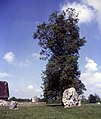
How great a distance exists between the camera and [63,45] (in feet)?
201

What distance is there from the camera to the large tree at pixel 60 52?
2333 inches

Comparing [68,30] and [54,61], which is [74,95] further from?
[68,30]

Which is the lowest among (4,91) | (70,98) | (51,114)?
(51,114)

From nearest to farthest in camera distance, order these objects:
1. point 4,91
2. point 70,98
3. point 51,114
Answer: point 51,114, point 70,98, point 4,91

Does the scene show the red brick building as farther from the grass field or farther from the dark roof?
the grass field

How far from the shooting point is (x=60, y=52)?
6147 centimetres

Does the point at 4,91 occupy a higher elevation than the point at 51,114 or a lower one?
higher

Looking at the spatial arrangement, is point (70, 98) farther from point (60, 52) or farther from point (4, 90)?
point (4, 90)

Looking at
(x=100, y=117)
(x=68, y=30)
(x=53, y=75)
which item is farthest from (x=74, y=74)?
(x=100, y=117)

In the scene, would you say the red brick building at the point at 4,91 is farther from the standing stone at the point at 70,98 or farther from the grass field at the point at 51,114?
the grass field at the point at 51,114

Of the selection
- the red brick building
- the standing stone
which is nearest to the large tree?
the standing stone

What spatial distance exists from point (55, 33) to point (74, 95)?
13060 mm

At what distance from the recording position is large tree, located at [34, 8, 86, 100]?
2333 inches

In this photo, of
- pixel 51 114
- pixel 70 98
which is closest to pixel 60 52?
pixel 70 98
